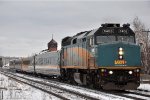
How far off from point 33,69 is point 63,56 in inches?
1050

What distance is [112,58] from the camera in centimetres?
2269

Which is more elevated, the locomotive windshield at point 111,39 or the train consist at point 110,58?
the locomotive windshield at point 111,39

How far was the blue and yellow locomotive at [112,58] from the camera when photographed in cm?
2242

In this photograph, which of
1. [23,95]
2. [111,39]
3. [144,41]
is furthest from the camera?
[144,41]

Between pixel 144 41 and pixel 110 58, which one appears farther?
pixel 144 41

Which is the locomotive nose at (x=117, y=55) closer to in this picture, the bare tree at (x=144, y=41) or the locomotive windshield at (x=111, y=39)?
the locomotive windshield at (x=111, y=39)

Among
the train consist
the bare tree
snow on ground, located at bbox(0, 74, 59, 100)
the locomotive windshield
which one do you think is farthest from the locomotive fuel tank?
the bare tree

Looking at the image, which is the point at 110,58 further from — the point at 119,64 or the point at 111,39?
the point at 111,39

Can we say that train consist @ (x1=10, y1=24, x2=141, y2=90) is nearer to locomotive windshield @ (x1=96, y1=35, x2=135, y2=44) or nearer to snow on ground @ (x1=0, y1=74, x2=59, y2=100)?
Result: locomotive windshield @ (x1=96, y1=35, x2=135, y2=44)

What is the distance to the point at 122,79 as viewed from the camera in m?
22.3

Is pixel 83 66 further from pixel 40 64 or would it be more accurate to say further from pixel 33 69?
pixel 33 69

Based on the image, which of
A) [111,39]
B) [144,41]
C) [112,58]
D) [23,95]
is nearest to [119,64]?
[112,58]

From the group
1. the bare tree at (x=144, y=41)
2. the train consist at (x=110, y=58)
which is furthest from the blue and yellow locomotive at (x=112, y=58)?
the bare tree at (x=144, y=41)

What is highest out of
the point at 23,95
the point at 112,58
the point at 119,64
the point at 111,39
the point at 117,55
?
the point at 111,39
